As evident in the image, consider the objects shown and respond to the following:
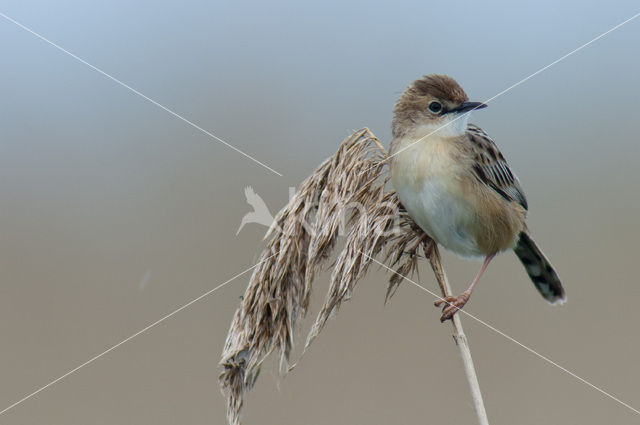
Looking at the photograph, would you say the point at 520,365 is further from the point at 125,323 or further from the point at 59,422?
the point at 59,422

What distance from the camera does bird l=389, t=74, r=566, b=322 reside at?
10.0 feet

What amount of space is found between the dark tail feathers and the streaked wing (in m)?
0.31

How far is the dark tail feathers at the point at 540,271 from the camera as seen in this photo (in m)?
3.61

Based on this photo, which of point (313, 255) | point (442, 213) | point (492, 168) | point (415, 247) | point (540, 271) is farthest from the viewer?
point (540, 271)

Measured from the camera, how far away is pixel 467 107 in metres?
3.18

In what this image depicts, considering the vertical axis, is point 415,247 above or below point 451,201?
below

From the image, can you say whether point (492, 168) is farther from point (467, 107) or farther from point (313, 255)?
point (313, 255)

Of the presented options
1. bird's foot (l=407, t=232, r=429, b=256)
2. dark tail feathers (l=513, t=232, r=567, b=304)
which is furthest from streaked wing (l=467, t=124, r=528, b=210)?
bird's foot (l=407, t=232, r=429, b=256)

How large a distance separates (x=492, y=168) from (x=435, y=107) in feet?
1.29

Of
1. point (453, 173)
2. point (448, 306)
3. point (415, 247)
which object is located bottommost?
point (448, 306)

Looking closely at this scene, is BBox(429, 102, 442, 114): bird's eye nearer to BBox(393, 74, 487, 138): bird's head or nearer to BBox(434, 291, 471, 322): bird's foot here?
BBox(393, 74, 487, 138): bird's head

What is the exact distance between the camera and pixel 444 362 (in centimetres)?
517

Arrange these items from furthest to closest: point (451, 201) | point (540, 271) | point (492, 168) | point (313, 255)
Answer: point (540, 271) → point (492, 168) → point (451, 201) → point (313, 255)

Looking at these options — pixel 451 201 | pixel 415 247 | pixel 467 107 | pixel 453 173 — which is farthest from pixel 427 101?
pixel 415 247
